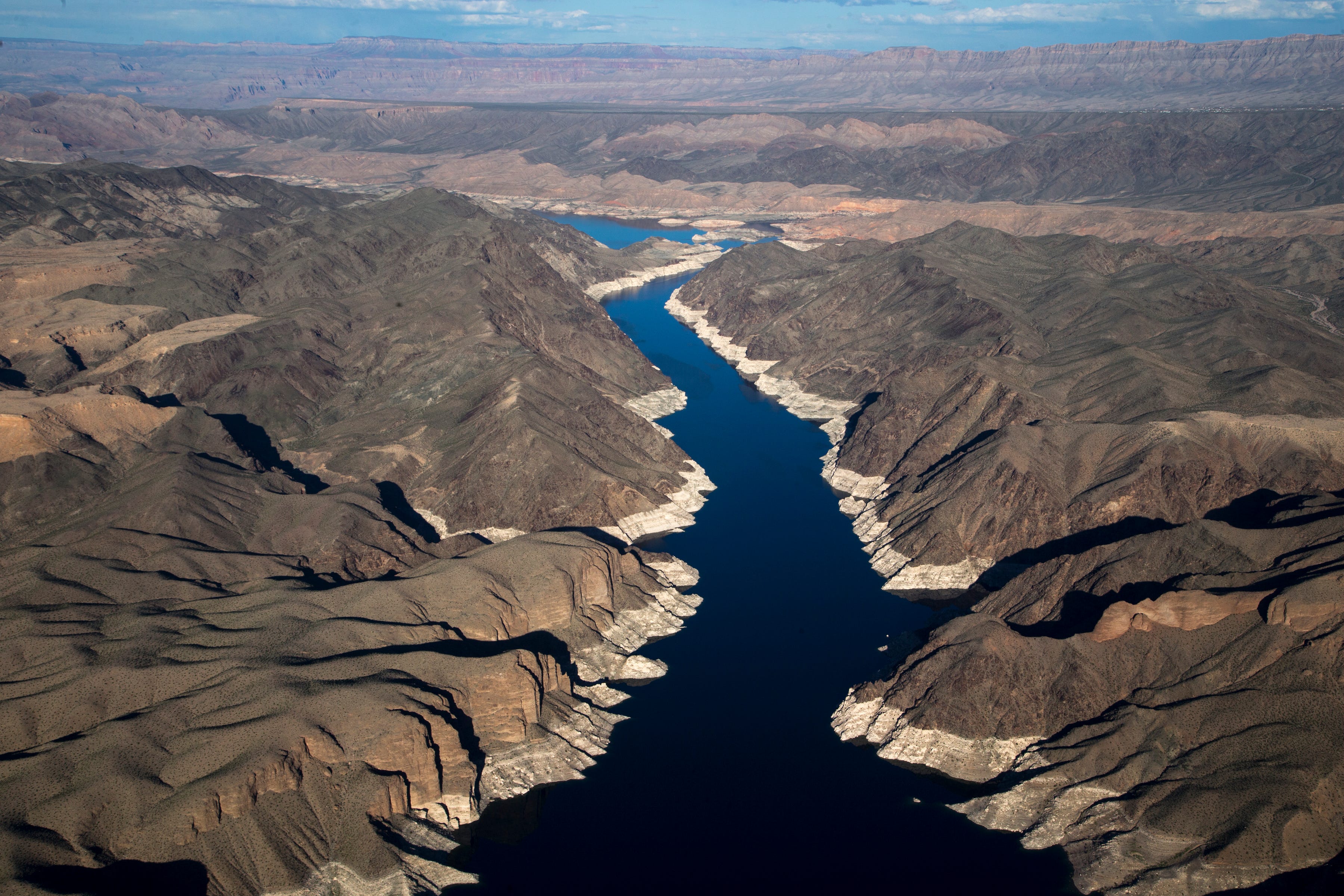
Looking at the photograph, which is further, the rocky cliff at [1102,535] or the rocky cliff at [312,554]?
the rocky cliff at [1102,535]

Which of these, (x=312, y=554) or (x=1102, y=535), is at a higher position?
(x=312, y=554)

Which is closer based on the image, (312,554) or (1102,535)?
(312,554)

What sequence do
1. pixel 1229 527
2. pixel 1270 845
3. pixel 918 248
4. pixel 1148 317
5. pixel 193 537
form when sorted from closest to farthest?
pixel 1270 845 → pixel 1229 527 → pixel 193 537 → pixel 1148 317 → pixel 918 248

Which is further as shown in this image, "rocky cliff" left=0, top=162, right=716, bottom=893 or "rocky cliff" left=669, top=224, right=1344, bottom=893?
"rocky cliff" left=669, top=224, right=1344, bottom=893

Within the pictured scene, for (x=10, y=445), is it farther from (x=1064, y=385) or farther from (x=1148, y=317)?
(x=1148, y=317)

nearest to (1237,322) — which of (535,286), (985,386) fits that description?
(985,386)
